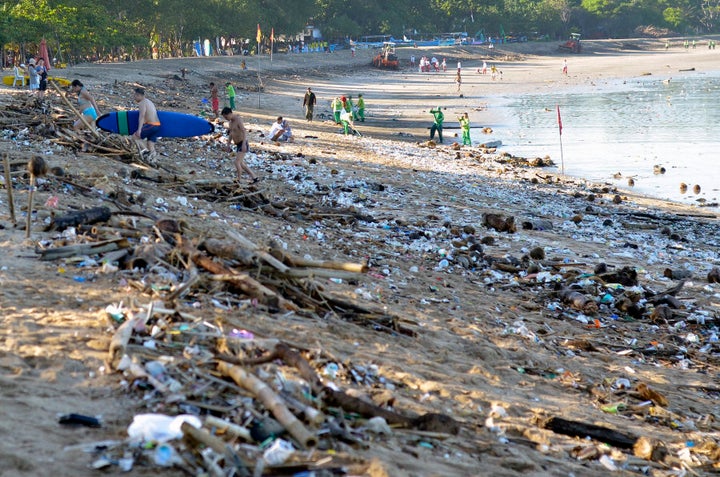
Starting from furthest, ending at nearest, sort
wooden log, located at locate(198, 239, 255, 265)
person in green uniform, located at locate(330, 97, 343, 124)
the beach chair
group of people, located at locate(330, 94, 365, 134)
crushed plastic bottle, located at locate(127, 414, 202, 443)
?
1. person in green uniform, located at locate(330, 97, 343, 124)
2. group of people, located at locate(330, 94, 365, 134)
3. the beach chair
4. wooden log, located at locate(198, 239, 255, 265)
5. crushed plastic bottle, located at locate(127, 414, 202, 443)

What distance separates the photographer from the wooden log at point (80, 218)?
7504mm

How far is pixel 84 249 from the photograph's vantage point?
269 inches

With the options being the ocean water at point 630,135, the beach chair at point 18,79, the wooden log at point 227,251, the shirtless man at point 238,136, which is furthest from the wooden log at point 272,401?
the beach chair at point 18,79

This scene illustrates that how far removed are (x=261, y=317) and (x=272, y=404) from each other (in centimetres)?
173

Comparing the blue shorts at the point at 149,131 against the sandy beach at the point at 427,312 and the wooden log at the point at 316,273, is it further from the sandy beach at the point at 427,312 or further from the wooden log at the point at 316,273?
the wooden log at the point at 316,273

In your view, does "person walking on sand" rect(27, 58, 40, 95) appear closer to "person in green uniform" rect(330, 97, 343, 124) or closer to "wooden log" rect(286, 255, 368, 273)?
"person in green uniform" rect(330, 97, 343, 124)

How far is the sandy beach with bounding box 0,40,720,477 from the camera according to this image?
4594mm

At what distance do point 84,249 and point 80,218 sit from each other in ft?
2.78

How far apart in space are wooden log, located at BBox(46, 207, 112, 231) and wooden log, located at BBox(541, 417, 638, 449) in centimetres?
453

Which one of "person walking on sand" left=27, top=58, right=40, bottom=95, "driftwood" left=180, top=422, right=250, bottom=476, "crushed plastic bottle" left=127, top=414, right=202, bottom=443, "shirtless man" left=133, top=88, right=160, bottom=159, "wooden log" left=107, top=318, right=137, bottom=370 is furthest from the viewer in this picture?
"person walking on sand" left=27, top=58, right=40, bottom=95

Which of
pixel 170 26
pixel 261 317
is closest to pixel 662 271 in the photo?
pixel 261 317

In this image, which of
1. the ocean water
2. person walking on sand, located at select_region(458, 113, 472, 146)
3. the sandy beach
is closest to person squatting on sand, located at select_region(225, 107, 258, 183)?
the sandy beach

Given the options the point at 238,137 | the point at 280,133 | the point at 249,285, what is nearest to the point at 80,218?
the point at 249,285

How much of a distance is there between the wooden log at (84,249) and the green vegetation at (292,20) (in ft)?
88.3
